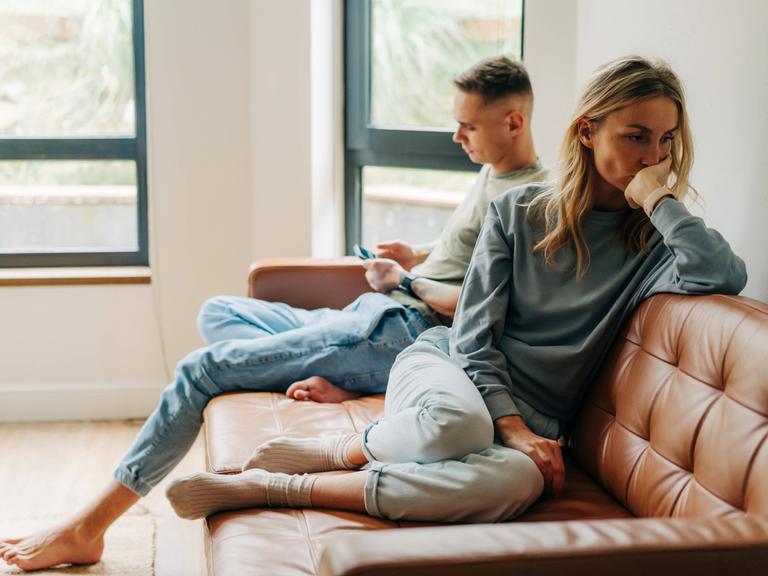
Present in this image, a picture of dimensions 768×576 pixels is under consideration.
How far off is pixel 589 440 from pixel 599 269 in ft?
1.08

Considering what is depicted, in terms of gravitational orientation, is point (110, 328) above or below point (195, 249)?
below

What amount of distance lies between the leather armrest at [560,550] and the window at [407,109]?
2.31m

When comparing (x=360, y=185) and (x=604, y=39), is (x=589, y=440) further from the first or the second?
(x=360, y=185)

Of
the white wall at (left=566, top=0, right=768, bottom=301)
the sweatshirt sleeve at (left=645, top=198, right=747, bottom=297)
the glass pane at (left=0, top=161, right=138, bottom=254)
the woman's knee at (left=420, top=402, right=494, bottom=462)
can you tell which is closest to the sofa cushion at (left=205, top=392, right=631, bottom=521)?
the woman's knee at (left=420, top=402, right=494, bottom=462)

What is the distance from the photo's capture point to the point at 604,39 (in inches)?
102

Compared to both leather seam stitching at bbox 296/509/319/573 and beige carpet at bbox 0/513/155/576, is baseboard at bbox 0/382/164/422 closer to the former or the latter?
beige carpet at bbox 0/513/155/576

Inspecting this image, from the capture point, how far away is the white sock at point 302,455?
72.9 inches

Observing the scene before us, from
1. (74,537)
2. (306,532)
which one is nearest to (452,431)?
(306,532)

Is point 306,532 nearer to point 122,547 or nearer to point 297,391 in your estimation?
point 297,391

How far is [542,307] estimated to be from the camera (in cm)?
192

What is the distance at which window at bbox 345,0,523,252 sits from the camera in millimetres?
3354

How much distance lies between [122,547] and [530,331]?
4.22 feet

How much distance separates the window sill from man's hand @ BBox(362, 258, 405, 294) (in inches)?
53.7

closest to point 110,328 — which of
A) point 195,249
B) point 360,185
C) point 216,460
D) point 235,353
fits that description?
point 195,249
